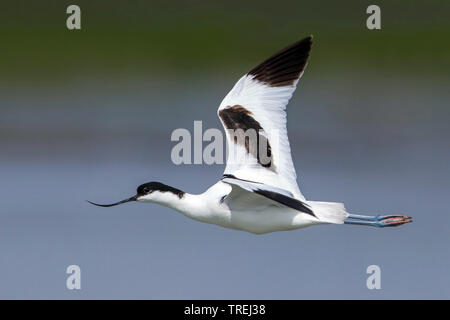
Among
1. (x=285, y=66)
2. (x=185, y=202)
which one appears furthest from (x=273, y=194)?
(x=285, y=66)

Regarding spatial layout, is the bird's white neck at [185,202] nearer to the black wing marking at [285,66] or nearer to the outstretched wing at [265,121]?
the outstretched wing at [265,121]

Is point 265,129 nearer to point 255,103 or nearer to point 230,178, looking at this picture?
point 255,103

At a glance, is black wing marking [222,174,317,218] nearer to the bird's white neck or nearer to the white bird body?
the white bird body

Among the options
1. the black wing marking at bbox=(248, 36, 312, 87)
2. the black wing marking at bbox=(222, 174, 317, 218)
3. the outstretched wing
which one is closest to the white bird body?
the outstretched wing

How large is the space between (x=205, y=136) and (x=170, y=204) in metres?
0.65

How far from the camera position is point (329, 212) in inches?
198

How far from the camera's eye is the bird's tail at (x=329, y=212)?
496cm

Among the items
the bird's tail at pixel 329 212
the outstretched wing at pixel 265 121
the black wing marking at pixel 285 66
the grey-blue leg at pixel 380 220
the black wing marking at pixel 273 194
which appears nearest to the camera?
the black wing marking at pixel 273 194

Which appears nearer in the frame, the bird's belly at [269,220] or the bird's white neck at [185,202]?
the bird's belly at [269,220]

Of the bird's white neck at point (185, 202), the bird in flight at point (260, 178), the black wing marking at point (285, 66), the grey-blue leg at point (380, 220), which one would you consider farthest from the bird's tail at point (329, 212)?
the black wing marking at point (285, 66)

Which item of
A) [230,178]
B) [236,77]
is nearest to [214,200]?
[230,178]

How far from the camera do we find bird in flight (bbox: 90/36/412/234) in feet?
16.5

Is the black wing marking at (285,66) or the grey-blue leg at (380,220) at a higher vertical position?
the black wing marking at (285,66)

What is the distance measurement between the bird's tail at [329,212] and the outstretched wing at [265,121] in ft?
0.76
